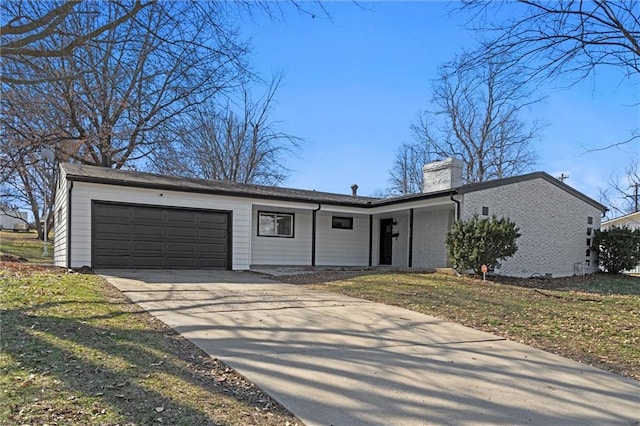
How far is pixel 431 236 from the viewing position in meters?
15.7

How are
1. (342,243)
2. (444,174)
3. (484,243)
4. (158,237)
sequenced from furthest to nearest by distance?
(342,243) < (444,174) < (158,237) < (484,243)

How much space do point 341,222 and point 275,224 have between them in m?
3.07

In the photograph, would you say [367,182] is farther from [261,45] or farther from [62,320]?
[62,320]

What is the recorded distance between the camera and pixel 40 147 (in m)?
19.6

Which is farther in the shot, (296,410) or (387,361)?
(387,361)

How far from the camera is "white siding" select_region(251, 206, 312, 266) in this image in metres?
16.2

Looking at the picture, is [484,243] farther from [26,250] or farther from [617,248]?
[26,250]

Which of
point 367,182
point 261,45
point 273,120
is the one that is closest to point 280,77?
point 273,120

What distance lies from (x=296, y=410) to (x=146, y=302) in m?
4.62

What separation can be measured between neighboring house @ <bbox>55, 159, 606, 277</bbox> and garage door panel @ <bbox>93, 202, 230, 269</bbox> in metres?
0.03

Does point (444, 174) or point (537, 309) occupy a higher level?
point (444, 174)

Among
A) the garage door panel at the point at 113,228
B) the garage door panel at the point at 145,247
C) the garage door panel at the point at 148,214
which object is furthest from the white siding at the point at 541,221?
the garage door panel at the point at 113,228

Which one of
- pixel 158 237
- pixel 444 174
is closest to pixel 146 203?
pixel 158 237

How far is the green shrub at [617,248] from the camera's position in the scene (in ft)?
51.0
